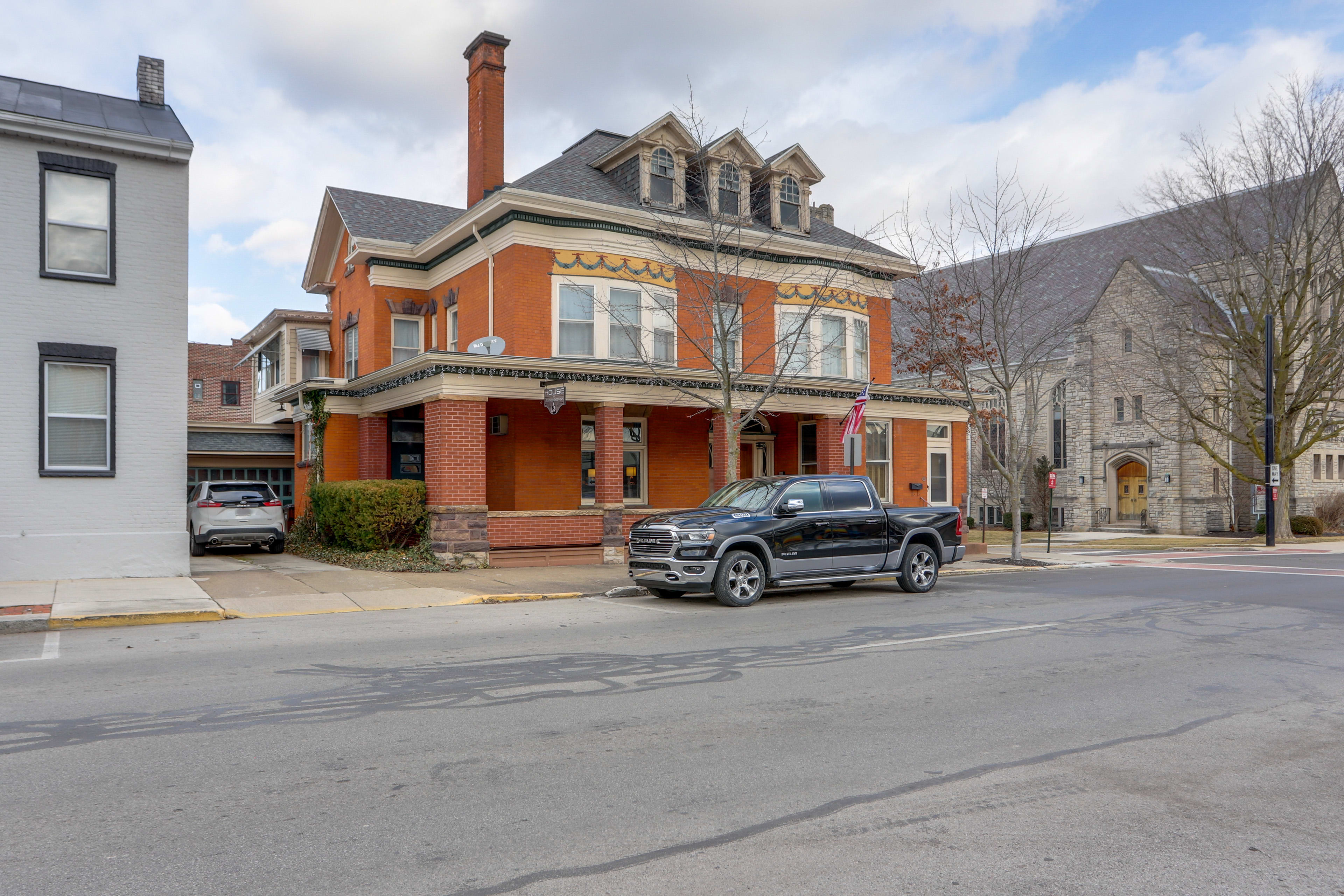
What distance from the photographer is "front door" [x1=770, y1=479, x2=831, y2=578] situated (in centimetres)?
1352

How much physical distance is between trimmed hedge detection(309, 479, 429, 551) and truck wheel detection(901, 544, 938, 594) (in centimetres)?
888

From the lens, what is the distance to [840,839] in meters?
4.34

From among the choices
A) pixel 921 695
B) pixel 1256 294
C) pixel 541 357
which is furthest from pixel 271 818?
pixel 1256 294

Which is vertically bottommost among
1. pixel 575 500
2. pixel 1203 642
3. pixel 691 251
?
pixel 1203 642

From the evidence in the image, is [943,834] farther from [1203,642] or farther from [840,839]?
[1203,642]

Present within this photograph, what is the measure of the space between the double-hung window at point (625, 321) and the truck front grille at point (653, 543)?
22.7 feet

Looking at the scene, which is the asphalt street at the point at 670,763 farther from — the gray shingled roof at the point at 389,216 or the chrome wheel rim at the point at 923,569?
the gray shingled roof at the point at 389,216

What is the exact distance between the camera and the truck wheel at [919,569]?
585 inches

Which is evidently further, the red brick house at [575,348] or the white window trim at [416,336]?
the white window trim at [416,336]

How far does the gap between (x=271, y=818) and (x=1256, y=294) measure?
4106 cm

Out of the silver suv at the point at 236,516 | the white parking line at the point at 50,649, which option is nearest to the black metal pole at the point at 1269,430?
the silver suv at the point at 236,516

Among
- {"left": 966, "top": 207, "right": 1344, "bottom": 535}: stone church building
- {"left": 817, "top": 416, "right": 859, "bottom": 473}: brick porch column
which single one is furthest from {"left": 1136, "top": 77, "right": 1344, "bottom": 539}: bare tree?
{"left": 817, "top": 416, "right": 859, "bottom": 473}: brick porch column

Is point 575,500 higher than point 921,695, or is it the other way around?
point 575,500

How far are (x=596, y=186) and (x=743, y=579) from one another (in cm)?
1171
